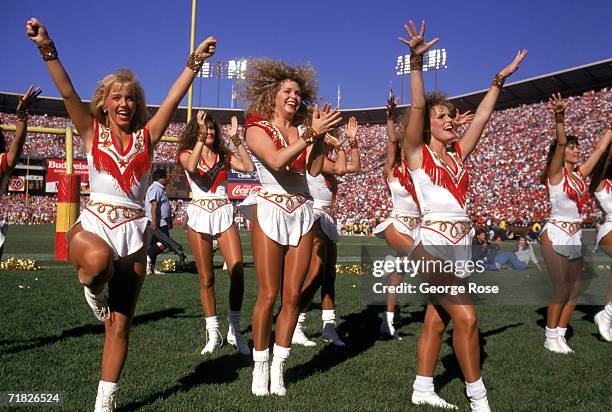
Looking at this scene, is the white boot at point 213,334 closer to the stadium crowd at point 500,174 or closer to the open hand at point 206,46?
the open hand at point 206,46

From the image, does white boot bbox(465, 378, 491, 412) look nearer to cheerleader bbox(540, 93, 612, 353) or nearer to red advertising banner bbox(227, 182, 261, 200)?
cheerleader bbox(540, 93, 612, 353)

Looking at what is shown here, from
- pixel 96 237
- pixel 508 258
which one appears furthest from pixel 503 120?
pixel 96 237

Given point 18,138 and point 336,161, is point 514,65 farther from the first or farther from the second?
point 18,138

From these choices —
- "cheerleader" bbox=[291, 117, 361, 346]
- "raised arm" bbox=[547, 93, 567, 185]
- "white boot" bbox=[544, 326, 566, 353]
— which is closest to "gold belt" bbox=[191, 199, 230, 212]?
"cheerleader" bbox=[291, 117, 361, 346]

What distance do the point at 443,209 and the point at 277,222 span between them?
1122 mm

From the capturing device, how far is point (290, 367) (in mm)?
4348

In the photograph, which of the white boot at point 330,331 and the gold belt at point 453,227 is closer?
the gold belt at point 453,227

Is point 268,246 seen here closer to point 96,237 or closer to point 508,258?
point 96,237

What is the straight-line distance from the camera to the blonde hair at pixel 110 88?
305 cm

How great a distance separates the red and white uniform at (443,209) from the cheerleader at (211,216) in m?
2.09

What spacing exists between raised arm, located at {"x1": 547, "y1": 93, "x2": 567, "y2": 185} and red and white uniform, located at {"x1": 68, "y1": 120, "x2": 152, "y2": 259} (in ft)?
12.6

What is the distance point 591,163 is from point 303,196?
369 cm

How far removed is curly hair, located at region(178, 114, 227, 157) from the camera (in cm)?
519

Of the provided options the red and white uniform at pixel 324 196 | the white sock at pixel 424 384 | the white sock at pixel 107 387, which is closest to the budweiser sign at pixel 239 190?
the red and white uniform at pixel 324 196
